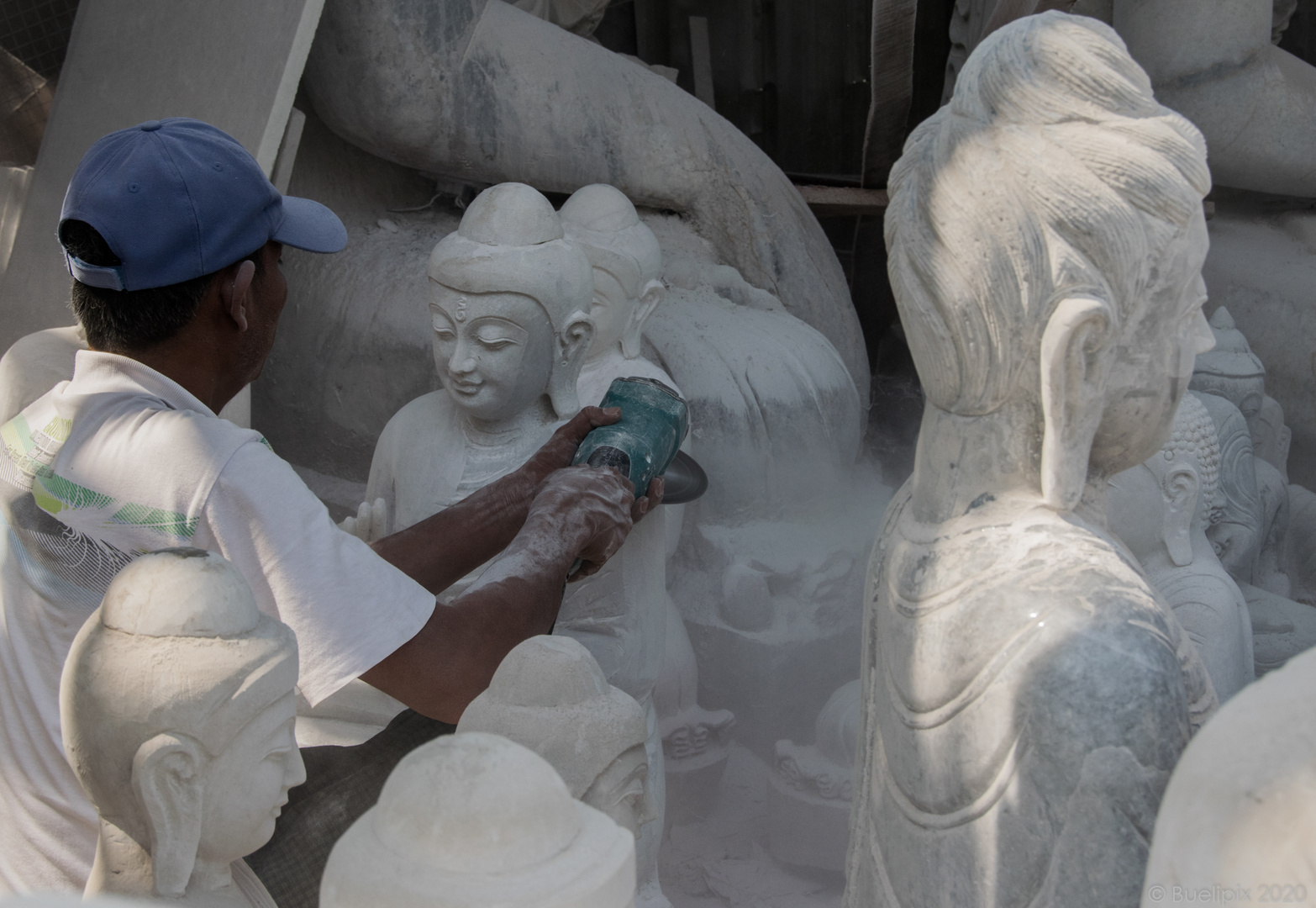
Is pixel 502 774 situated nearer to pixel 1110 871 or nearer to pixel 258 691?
pixel 258 691

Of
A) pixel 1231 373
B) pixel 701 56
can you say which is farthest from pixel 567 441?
pixel 701 56

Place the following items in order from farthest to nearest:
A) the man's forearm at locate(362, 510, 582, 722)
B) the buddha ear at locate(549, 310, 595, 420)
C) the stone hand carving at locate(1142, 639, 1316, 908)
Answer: the buddha ear at locate(549, 310, 595, 420)
the man's forearm at locate(362, 510, 582, 722)
the stone hand carving at locate(1142, 639, 1316, 908)

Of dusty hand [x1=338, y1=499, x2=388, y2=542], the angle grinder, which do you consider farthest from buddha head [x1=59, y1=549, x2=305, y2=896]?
dusty hand [x1=338, y1=499, x2=388, y2=542]

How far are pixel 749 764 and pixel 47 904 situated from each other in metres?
3.14

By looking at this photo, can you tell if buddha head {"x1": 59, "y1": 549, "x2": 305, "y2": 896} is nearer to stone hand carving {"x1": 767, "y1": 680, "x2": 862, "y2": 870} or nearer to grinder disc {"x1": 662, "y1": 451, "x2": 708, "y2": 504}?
grinder disc {"x1": 662, "y1": 451, "x2": 708, "y2": 504}

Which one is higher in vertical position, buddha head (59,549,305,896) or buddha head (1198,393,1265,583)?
buddha head (59,549,305,896)

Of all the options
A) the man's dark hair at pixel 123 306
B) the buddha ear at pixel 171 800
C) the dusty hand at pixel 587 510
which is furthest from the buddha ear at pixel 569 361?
the buddha ear at pixel 171 800

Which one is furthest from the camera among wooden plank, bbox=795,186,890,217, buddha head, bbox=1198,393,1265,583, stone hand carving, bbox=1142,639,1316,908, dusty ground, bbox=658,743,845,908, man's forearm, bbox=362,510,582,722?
wooden plank, bbox=795,186,890,217

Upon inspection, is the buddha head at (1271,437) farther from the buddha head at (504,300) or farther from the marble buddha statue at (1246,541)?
the buddha head at (504,300)

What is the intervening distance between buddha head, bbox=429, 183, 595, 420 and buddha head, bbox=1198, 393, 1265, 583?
212 cm

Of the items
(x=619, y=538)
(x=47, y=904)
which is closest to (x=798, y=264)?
(x=619, y=538)

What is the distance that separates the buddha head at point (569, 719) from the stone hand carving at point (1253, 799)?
0.72 metres

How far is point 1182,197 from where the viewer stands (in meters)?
1.31

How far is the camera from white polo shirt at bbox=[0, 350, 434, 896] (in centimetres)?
154
